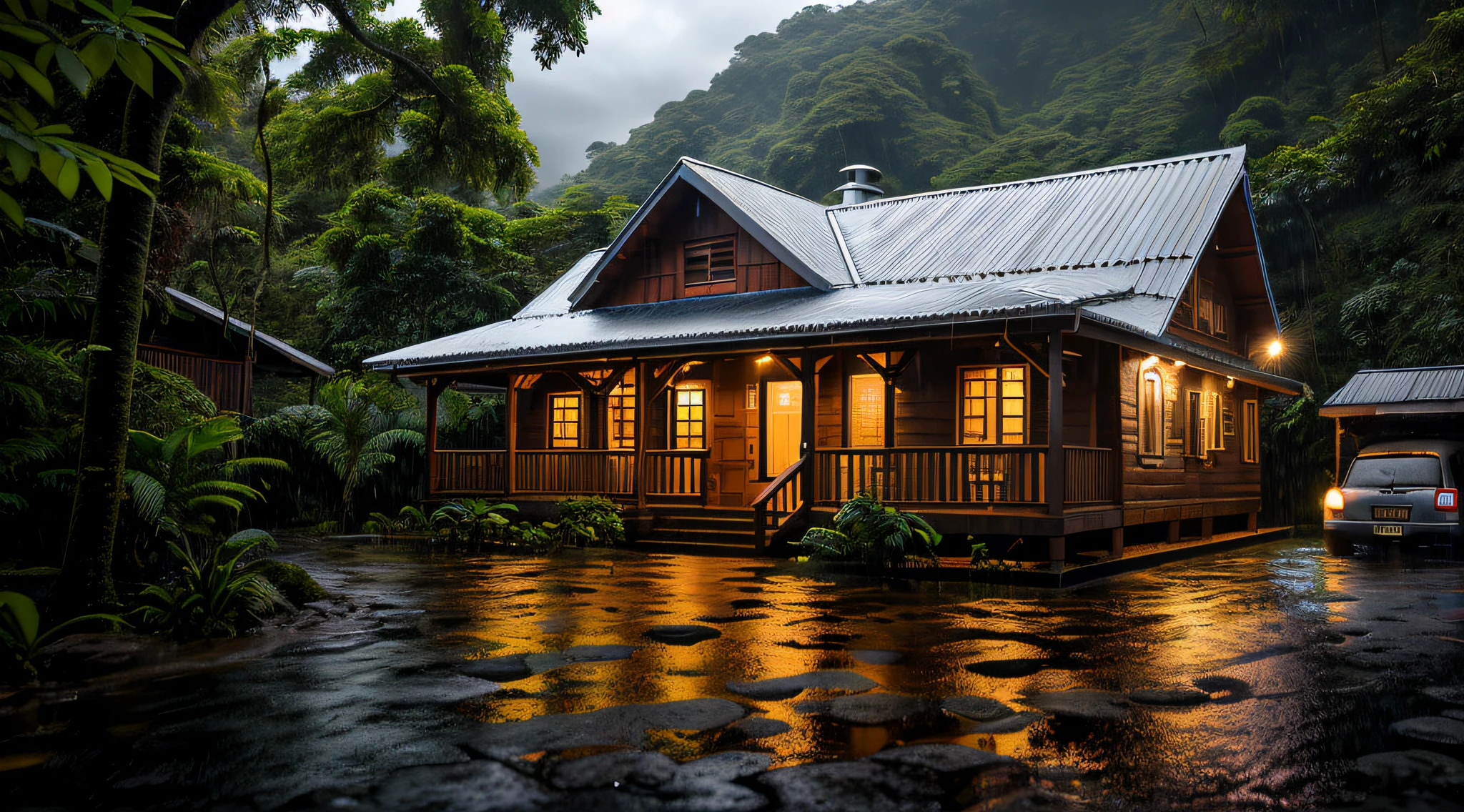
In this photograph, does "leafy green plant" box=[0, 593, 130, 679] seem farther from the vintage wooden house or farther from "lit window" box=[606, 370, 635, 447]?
"lit window" box=[606, 370, 635, 447]

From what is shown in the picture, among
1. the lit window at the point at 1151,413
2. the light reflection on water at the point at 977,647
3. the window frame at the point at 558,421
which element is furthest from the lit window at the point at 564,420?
the lit window at the point at 1151,413

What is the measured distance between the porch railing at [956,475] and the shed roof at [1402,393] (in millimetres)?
7283

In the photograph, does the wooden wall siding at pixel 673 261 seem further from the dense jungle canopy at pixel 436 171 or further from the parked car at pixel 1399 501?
the parked car at pixel 1399 501

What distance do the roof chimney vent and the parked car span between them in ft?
41.9

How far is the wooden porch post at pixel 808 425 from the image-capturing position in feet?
48.0

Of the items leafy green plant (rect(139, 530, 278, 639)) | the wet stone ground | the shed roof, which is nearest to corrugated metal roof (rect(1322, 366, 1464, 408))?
the shed roof

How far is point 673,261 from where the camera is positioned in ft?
63.4

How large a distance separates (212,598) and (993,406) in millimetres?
11725

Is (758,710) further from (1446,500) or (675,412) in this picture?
(675,412)

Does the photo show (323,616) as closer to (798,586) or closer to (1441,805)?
(798,586)

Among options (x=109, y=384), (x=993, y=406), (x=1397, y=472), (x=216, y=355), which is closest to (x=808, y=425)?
(x=993, y=406)

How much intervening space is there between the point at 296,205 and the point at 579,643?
42.0m

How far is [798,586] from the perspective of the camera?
10.8 metres

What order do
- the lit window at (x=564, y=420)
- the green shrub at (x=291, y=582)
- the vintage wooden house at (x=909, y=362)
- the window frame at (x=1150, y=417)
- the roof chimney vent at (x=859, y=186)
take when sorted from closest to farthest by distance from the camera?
1. the green shrub at (x=291, y=582)
2. the vintage wooden house at (x=909, y=362)
3. the window frame at (x=1150, y=417)
4. the lit window at (x=564, y=420)
5. the roof chimney vent at (x=859, y=186)
